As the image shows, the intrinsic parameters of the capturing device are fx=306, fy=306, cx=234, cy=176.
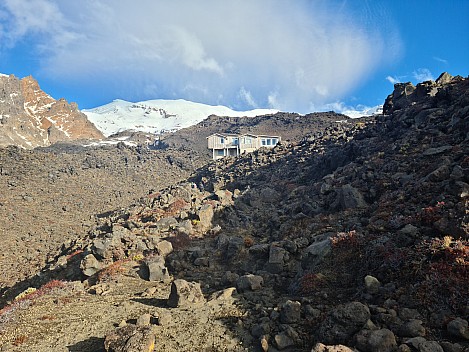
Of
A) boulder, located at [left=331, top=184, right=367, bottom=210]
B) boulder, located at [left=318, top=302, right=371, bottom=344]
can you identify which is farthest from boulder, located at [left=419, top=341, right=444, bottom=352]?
boulder, located at [left=331, top=184, right=367, bottom=210]

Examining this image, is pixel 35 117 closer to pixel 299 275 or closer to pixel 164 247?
pixel 164 247

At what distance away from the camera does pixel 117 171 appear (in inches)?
2010

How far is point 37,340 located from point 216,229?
12813mm

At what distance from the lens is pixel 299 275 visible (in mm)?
11719

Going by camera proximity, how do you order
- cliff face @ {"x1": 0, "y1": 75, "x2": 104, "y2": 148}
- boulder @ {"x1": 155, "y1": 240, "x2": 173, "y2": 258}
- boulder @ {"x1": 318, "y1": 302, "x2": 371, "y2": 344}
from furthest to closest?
1. cliff face @ {"x1": 0, "y1": 75, "x2": 104, "y2": 148}
2. boulder @ {"x1": 155, "y1": 240, "x2": 173, "y2": 258}
3. boulder @ {"x1": 318, "y1": 302, "x2": 371, "y2": 344}

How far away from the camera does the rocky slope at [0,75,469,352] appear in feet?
25.0

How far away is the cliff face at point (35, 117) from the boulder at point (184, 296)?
348 feet

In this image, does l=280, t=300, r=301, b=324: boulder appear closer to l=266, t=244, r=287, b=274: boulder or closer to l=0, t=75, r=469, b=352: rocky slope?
l=0, t=75, r=469, b=352: rocky slope

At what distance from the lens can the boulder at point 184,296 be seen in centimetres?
1092

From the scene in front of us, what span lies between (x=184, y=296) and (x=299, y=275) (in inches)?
172

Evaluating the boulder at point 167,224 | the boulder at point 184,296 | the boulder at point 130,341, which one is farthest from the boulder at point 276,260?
the boulder at point 167,224

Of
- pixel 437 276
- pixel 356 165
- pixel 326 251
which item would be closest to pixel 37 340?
pixel 326 251

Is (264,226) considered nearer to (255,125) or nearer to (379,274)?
(379,274)

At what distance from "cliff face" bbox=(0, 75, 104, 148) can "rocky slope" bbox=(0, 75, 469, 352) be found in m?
100
